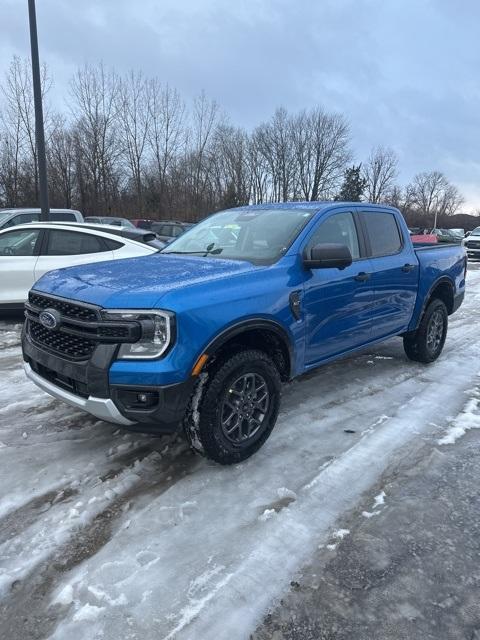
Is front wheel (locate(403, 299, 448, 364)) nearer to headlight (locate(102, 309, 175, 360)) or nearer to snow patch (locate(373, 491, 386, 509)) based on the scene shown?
snow patch (locate(373, 491, 386, 509))

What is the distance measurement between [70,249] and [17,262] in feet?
2.67

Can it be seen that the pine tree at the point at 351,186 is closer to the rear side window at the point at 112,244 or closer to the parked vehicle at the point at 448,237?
the parked vehicle at the point at 448,237

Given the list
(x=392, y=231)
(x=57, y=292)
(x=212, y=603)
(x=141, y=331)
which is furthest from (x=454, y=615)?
(x=392, y=231)

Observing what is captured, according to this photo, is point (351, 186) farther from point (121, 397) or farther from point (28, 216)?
A: point (121, 397)

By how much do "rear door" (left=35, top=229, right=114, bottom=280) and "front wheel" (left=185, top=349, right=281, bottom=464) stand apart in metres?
4.92

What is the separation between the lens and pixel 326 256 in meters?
3.60

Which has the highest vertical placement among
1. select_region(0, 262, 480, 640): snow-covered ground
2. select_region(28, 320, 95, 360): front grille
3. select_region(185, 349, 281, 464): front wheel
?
select_region(28, 320, 95, 360): front grille

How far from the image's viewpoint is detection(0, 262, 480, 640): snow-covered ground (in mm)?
2139

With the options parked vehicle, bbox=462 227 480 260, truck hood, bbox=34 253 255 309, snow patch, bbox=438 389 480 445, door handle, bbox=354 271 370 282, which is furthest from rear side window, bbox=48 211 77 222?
parked vehicle, bbox=462 227 480 260

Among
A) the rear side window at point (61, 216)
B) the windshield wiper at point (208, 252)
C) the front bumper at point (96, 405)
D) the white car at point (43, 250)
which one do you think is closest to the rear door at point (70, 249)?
the white car at point (43, 250)

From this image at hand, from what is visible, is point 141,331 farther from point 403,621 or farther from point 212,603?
point 403,621

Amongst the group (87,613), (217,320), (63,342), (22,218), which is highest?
(22,218)

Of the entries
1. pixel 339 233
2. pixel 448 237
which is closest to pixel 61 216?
pixel 339 233

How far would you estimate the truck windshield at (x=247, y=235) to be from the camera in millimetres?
3836
